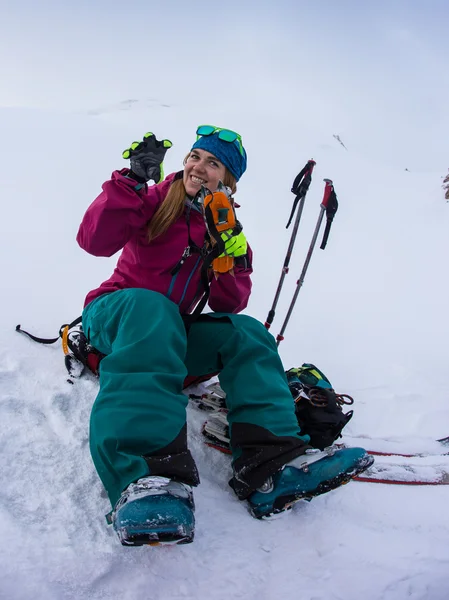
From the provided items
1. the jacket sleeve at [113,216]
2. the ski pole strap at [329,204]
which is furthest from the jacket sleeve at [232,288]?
the ski pole strap at [329,204]

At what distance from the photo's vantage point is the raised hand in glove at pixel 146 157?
84.3 inches

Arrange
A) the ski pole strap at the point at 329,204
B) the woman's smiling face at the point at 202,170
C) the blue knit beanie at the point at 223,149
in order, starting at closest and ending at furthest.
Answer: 1. the woman's smiling face at the point at 202,170
2. the blue knit beanie at the point at 223,149
3. the ski pole strap at the point at 329,204

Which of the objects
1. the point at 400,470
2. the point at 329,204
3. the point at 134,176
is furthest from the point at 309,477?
the point at 329,204

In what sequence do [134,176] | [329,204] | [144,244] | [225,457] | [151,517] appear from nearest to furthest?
[151,517], [225,457], [134,176], [144,244], [329,204]

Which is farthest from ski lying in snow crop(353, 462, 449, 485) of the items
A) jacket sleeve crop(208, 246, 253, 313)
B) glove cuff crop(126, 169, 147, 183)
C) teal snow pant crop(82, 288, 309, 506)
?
glove cuff crop(126, 169, 147, 183)

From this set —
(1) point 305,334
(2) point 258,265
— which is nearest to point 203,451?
(1) point 305,334

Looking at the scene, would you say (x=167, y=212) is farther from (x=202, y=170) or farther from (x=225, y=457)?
(x=225, y=457)

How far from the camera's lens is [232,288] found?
248 cm

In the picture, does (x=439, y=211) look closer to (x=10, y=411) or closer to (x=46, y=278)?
(x=46, y=278)

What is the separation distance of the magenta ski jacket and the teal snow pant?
239 millimetres

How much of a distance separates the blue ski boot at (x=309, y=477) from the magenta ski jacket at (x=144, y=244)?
1.11 metres

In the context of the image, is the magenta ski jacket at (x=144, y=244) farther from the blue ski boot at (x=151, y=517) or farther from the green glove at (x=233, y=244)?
the blue ski boot at (x=151, y=517)

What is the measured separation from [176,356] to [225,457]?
28.0 inches

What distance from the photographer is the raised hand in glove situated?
2.14 metres
